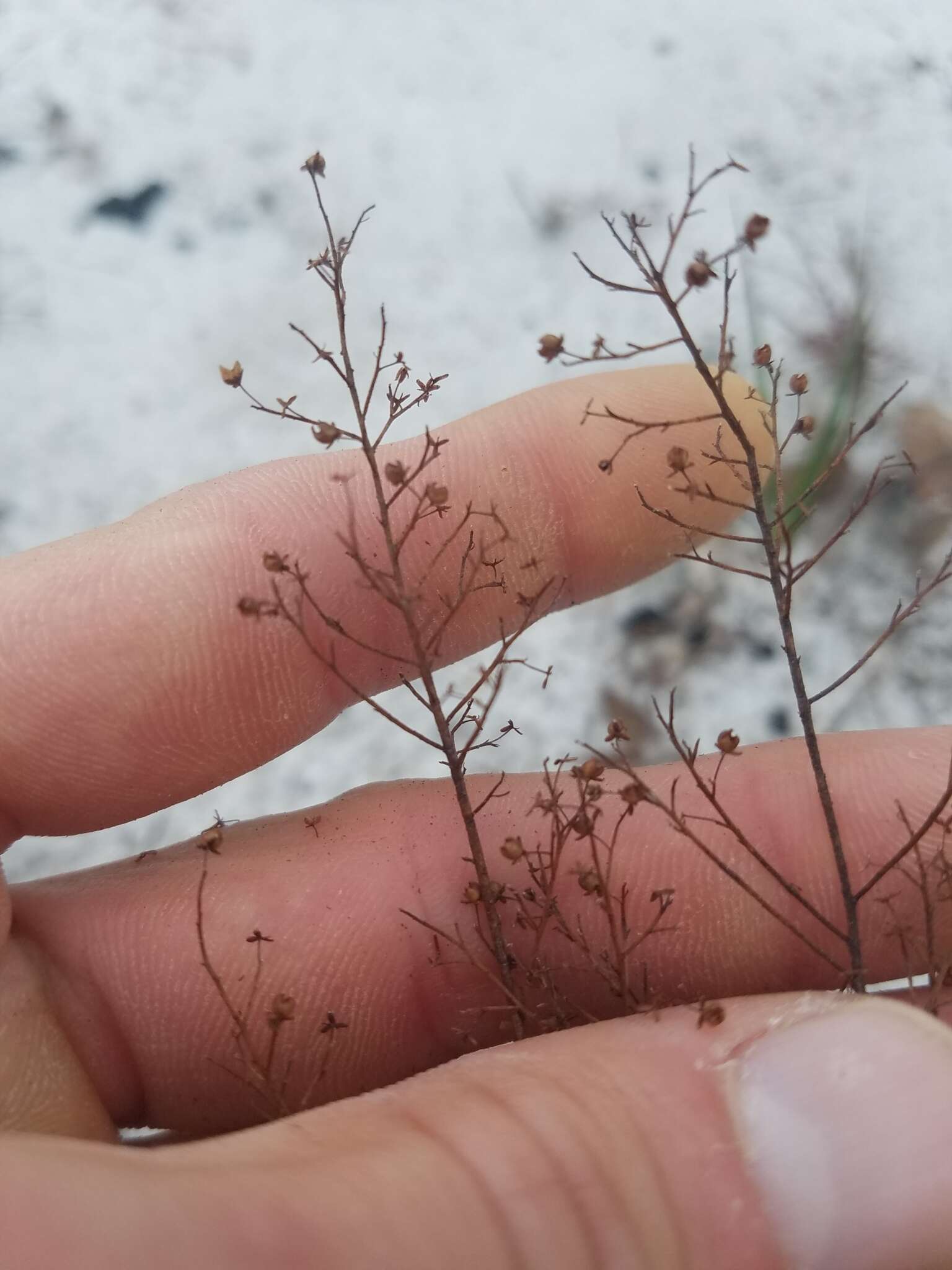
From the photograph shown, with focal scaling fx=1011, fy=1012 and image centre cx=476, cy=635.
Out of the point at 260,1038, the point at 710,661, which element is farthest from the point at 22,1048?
the point at 710,661

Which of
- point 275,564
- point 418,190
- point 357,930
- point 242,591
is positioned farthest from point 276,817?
point 418,190

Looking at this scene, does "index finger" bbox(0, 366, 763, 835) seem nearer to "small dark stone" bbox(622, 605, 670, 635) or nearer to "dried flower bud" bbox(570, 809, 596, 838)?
"dried flower bud" bbox(570, 809, 596, 838)

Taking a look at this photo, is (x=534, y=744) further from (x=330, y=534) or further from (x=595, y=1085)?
(x=595, y=1085)

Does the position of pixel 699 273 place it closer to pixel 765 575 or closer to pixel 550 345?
pixel 550 345

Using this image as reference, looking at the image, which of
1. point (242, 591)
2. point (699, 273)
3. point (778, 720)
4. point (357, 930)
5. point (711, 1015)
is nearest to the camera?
point (699, 273)

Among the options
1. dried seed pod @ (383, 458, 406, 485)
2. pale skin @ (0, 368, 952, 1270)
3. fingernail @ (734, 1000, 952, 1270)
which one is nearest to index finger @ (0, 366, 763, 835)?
pale skin @ (0, 368, 952, 1270)

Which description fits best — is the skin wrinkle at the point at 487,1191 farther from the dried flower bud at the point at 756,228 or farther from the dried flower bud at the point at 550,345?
the dried flower bud at the point at 756,228
